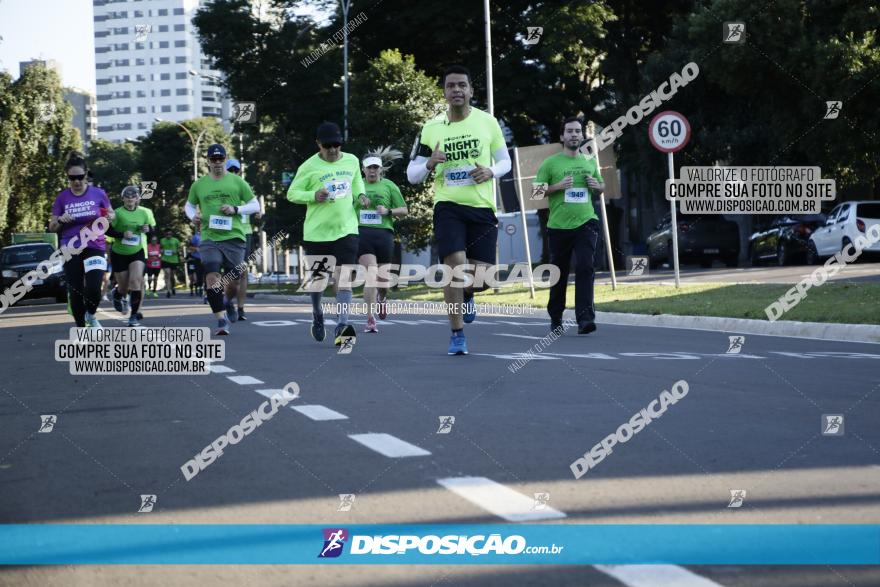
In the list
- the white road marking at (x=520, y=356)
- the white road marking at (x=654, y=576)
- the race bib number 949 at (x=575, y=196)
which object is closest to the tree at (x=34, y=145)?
the race bib number 949 at (x=575, y=196)

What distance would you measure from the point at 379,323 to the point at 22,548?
13.9 m

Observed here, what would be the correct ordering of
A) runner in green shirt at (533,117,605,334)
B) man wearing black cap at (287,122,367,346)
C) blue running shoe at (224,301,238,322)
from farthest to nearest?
1. blue running shoe at (224,301,238,322)
2. runner in green shirt at (533,117,605,334)
3. man wearing black cap at (287,122,367,346)

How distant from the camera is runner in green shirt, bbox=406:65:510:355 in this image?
36.7ft

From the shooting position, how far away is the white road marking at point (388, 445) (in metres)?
5.65

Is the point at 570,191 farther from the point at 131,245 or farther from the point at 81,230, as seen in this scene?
the point at 131,245

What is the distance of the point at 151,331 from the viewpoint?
1561 centimetres

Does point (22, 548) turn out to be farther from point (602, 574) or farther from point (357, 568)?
point (602, 574)

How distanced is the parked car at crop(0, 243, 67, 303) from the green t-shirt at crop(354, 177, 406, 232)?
70.2ft

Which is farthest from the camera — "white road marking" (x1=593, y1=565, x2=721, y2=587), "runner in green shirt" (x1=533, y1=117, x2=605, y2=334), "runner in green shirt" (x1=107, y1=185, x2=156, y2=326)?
"runner in green shirt" (x1=107, y1=185, x2=156, y2=326)

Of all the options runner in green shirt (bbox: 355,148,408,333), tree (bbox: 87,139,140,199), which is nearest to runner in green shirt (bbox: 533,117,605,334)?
runner in green shirt (bbox: 355,148,408,333)

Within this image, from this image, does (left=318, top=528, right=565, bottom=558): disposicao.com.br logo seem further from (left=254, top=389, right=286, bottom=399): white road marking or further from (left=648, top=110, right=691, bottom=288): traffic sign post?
(left=648, top=110, right=691, bottom=288): traffic sign post

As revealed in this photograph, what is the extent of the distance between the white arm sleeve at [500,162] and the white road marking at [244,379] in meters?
2.86

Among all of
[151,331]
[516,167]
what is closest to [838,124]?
[516,167]

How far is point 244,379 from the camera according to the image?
945cm
